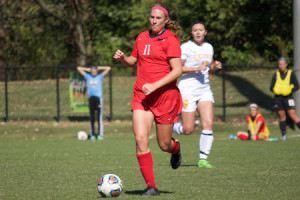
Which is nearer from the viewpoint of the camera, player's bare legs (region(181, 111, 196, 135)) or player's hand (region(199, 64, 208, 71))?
player's hand (region(199, 64, 208, 71))

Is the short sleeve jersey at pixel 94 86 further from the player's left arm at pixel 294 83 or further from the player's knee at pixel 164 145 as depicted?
the player's knee at pixel 164 145

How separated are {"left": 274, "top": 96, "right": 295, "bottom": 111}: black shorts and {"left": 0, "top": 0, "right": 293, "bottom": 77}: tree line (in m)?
9.25

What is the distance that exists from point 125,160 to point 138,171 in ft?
6.12

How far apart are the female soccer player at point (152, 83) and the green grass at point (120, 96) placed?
14.7 meters

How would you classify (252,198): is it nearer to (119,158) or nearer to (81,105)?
(119,158)

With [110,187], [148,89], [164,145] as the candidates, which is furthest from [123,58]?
[110,187]

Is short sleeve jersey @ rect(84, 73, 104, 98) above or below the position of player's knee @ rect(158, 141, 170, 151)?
above

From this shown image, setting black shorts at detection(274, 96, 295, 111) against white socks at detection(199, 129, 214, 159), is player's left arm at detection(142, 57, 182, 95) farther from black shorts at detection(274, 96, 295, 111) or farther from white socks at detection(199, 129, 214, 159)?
black shorts at detection(274, 96, 295, 111)

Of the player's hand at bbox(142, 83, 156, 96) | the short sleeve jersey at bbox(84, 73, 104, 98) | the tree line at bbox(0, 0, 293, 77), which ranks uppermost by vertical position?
the tree line at bbox(0, 0, 293, 77)

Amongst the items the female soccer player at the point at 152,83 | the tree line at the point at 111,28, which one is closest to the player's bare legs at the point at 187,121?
the female soccer player at the point at 152,83

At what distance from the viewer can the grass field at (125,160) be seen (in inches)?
269

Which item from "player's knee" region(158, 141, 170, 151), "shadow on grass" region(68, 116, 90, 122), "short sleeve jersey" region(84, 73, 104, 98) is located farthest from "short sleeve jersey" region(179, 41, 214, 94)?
"shadow on grass" region(68, 116, 90, 122)

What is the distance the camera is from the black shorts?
50.9 ft

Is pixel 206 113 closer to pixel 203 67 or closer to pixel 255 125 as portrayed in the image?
pixel 203 67
